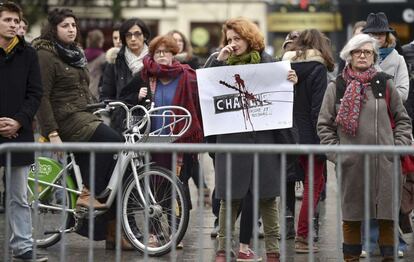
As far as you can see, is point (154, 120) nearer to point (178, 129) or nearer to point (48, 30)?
point (178, 129)

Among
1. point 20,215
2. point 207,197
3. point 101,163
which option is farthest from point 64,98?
point 207,197

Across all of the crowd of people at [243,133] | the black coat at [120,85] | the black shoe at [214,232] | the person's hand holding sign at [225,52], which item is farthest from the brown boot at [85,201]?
the black shoe at [214,232]

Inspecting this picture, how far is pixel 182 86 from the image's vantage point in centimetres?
955

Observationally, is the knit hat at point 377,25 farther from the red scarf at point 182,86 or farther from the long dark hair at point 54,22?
the long dark hair at point 54,22

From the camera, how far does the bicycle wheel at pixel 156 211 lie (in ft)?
27.8

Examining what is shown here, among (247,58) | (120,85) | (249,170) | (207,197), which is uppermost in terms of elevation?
(247,58)

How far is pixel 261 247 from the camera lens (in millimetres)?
9539

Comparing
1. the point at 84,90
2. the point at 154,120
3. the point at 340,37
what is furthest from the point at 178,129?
the point at 340,37

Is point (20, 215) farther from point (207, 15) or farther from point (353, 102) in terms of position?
point (207, 15)

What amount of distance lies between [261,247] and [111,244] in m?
1.27

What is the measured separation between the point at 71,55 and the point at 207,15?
1447 inches

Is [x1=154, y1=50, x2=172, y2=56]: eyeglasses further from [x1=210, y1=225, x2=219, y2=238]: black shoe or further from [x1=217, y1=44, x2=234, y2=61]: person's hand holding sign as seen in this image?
[x1=210, y1=225, x2=219, y2=238]: black shoe

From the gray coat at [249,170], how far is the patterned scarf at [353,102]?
470mm

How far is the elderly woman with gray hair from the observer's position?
26.6ft
